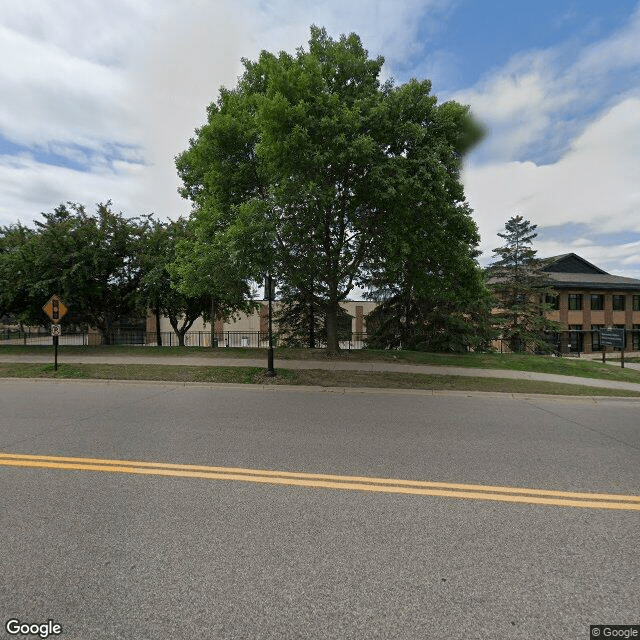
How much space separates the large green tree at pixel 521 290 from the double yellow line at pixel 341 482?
22.5 m

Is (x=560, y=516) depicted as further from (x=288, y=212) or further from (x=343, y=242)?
(x=343, y=242)

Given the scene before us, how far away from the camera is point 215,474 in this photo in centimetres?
411

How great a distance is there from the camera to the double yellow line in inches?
140

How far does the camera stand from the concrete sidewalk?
38.1 ft

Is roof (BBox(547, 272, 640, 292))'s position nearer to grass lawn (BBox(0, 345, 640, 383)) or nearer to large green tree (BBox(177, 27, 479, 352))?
grass lawn (BBox(0, 345, 640, 383))

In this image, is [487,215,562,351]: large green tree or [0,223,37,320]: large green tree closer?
[0,223,37,320]: large green tree

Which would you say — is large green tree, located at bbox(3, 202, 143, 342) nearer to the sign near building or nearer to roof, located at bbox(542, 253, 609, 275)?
the sign near building

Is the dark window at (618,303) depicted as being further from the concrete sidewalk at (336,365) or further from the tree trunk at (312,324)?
the tree trunk at (312,324)

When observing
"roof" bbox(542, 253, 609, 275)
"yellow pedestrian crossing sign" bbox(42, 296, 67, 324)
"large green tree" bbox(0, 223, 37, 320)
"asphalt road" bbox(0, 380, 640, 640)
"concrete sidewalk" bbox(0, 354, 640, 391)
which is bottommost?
"asphalt road" bbox(0, 380, 640, 640)

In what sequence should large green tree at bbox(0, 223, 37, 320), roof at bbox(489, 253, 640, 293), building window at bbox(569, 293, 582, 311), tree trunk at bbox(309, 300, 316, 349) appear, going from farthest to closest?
building window at bbox(569, 293, 582, 311)
roof at bbox(489, 253, 640, 293)
tree trunk at bbox(309, 300, 316, 349)
large green tree at bbox(0, 223, 37, 320)

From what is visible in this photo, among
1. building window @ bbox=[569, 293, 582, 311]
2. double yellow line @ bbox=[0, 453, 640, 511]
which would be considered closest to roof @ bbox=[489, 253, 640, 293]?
building window @ bbox=[569, 293, 582, 311]

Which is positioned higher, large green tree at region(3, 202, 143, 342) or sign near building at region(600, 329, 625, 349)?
large green tree at region(3, 202, 143, 342)

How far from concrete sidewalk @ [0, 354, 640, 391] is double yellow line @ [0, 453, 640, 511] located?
27.0 ft

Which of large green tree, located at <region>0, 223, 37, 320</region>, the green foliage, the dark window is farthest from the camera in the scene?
the dark window
